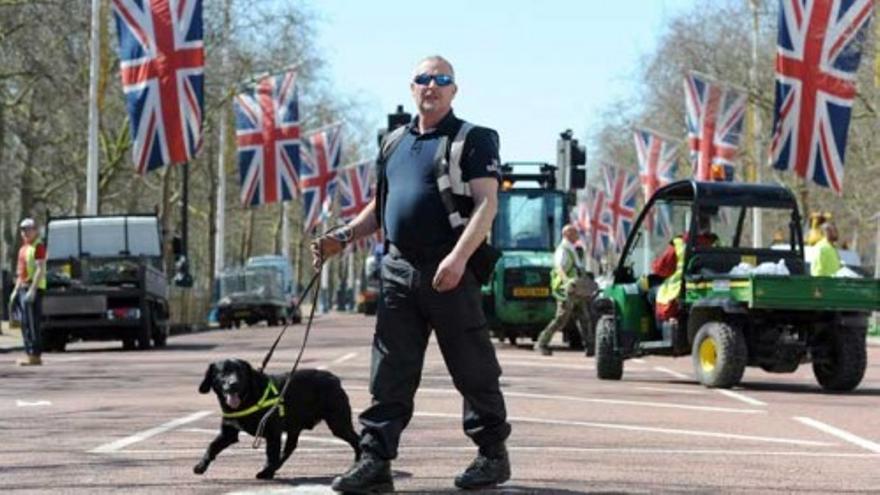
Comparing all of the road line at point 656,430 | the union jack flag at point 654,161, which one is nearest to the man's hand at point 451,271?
the road line at point 656,430

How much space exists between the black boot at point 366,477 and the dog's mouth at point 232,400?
847 mm

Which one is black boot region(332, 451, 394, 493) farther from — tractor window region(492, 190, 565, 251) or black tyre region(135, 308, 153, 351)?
tractor window region(492, 190, 565, 251)

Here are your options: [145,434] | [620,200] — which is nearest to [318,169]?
[620,200]

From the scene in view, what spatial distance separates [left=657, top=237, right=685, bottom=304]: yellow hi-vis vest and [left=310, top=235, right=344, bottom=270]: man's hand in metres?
10.9

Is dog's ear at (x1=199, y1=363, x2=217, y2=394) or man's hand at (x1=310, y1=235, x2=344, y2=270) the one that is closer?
Result: man's hand at (x1=310, y1=235, x2=344, y2=270)

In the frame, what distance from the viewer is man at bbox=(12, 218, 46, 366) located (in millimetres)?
24500

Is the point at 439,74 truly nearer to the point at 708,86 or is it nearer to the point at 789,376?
the point at 789,376

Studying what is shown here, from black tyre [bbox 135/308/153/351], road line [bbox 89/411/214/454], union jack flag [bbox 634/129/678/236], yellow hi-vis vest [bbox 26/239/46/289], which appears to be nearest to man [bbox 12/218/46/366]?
yellow hi-vis vest [bbox 26/239/46/289]

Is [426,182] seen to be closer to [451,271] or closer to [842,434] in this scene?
[451,271]

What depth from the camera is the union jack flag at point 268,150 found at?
57281mm

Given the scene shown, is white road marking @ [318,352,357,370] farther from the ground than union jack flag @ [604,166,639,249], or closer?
closer

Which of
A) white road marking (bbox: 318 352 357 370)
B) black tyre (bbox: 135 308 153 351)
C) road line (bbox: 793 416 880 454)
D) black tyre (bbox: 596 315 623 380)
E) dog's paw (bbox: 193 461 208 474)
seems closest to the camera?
dog's paw (bbox: 193 461 208 474)

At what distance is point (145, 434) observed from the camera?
12766 millimetres

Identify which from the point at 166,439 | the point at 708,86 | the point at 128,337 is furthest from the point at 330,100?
the point at 166,439
